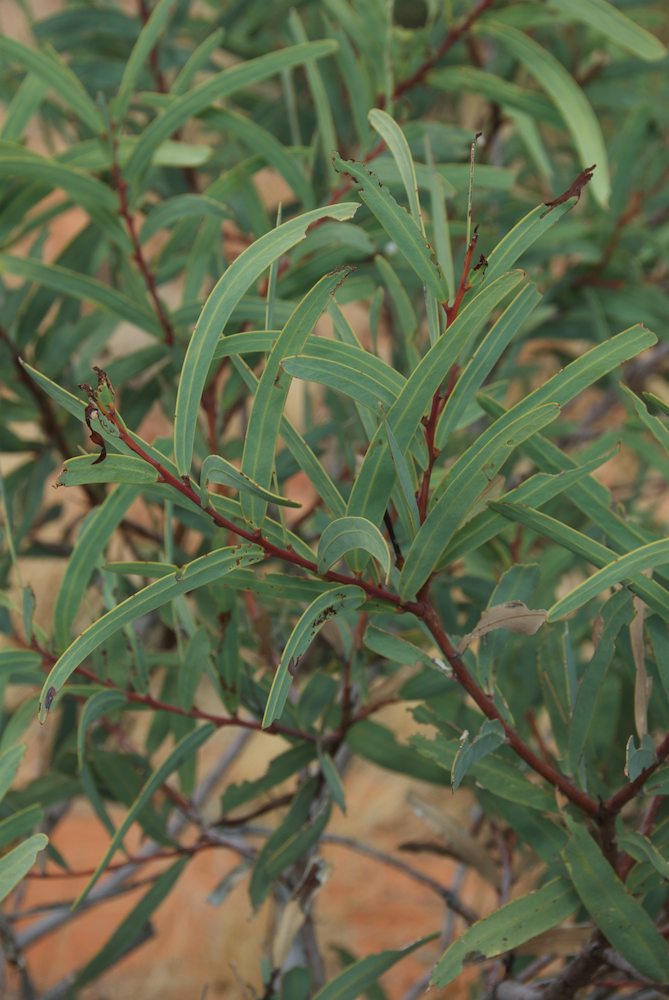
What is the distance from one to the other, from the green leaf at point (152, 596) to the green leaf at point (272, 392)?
0.05ft

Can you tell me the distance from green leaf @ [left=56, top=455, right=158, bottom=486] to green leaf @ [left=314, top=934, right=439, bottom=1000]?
251 mm

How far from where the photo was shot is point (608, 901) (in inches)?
14.8

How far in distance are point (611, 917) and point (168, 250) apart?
44 centimetres

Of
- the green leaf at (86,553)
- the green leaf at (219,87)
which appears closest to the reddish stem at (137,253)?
the green leaf at (219,87)

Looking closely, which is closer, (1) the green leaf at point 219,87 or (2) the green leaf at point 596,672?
(2) the green leaf at point 596,672

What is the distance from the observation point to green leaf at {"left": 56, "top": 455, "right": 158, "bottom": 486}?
0.29 metres

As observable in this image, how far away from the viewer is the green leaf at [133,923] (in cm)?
56

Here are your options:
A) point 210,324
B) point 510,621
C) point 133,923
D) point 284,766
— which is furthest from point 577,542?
point 133,923

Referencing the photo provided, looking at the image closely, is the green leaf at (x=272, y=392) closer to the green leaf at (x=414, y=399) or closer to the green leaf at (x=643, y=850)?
the green leaf at (x=414, y=399)

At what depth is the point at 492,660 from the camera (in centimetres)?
39

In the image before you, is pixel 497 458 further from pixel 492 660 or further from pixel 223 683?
pixel 223 683

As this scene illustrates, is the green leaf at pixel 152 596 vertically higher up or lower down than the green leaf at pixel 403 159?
lower down

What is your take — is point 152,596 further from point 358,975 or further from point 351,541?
point 358,975

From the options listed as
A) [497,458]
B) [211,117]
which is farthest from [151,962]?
[497,458]
